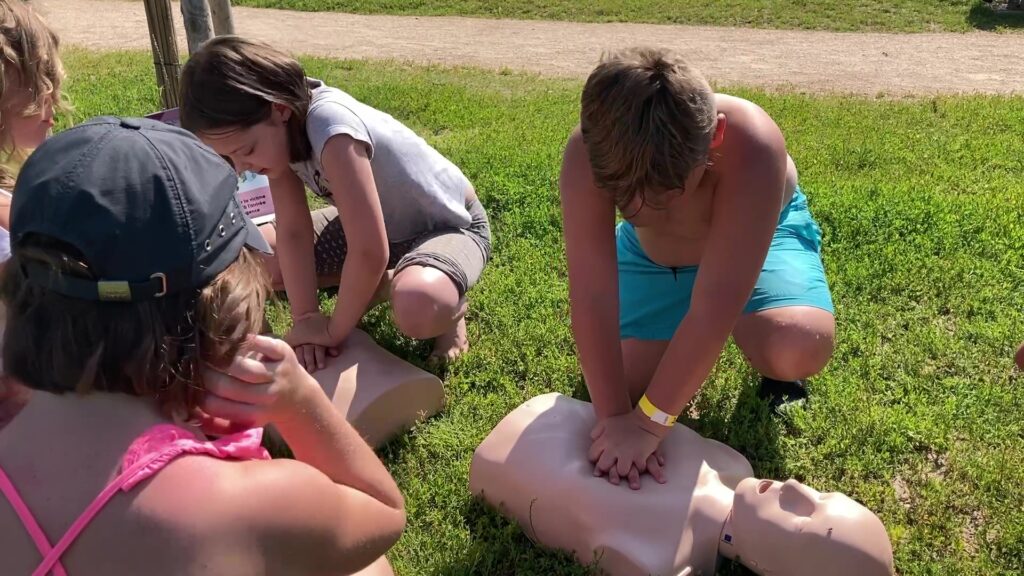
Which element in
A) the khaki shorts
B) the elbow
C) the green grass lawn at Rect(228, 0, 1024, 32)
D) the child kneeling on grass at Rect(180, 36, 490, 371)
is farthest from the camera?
the green grass lawn at Rect(228, 0, 1024, 32)

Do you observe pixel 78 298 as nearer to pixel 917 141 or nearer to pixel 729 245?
pixel 729 245

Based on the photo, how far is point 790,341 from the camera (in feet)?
8.87

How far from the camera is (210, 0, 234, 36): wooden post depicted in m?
5.19

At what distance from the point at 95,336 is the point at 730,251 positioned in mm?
1623

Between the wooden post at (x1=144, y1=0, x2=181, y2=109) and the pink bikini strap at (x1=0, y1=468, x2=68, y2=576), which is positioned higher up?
the pink bikini strap at (x1=0, y1=468, x2=68, y2=576)

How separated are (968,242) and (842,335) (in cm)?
117

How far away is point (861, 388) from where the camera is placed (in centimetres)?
305

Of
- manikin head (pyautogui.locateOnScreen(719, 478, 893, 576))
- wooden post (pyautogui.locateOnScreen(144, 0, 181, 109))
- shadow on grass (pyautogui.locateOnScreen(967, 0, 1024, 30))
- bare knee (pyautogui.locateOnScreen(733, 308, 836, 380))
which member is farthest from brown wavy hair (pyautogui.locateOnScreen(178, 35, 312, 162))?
shadow on grass (pyautogui.locateOnScreen(967, 0, 1024, 30))

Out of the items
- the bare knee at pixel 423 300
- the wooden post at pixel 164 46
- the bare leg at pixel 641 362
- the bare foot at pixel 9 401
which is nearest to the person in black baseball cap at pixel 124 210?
the bare foot at pixel 9 401

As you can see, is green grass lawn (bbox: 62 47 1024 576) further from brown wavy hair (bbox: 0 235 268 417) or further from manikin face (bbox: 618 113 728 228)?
brown wavy hair (bbox: 0 235 268 417)

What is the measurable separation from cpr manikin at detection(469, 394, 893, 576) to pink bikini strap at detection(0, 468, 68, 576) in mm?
1353

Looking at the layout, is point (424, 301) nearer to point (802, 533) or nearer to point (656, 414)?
point (656, 414)

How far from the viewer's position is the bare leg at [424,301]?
9.63ft

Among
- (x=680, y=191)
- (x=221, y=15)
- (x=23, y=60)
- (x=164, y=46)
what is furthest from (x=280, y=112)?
(x=221, y=15)
